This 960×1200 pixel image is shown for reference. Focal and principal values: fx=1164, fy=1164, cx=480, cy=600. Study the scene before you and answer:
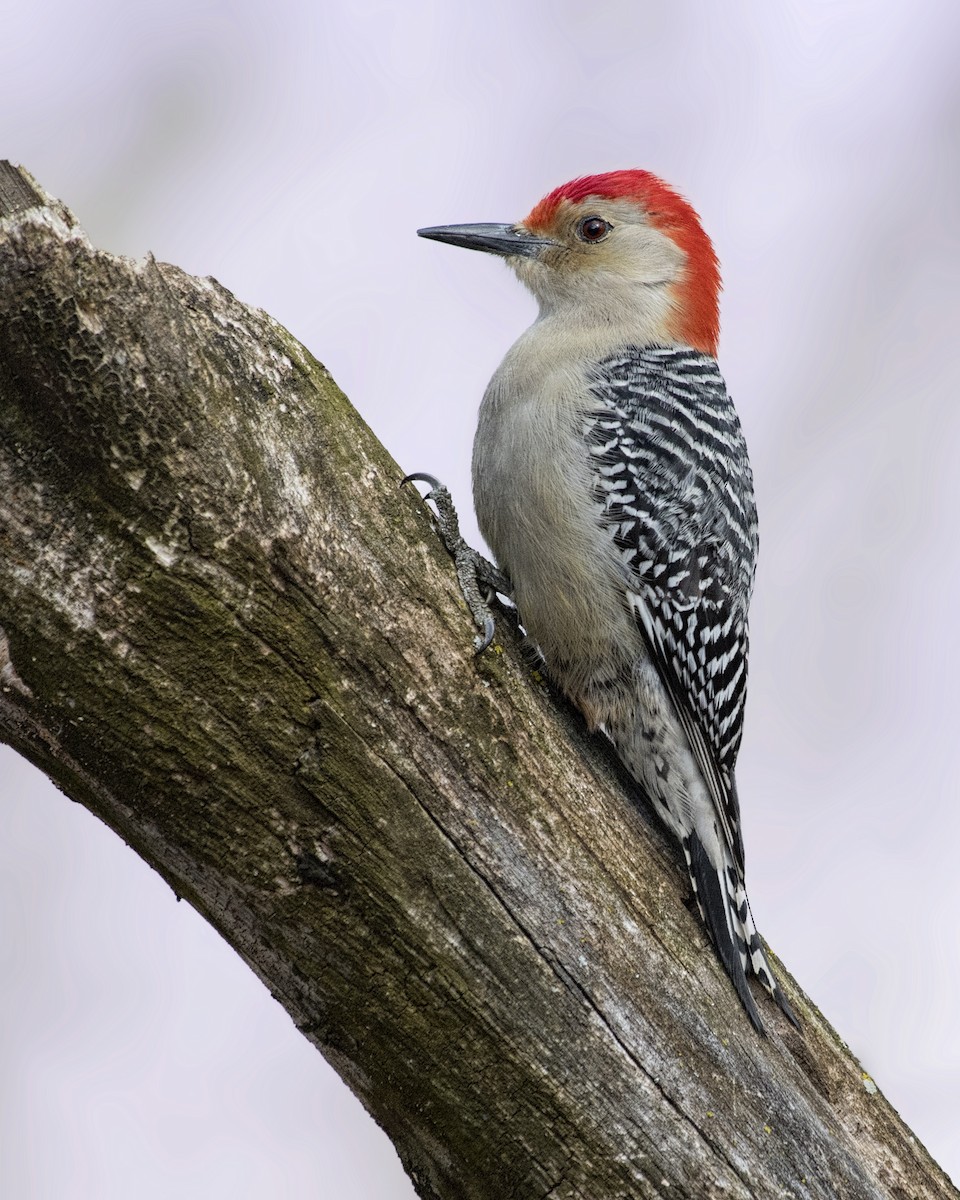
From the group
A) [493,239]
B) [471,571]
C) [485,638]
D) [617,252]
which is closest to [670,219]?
[617,252]

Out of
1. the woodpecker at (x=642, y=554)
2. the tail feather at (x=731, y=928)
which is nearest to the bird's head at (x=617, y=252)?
the woodpecker at (x=642, y=554)

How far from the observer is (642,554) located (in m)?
4.20

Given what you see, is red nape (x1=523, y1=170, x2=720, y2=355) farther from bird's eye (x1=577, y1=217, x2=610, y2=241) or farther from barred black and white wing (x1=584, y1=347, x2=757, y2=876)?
barred black and white wing (x1=584, y1=347, x2=757, y2=876)

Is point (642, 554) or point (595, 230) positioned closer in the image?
point (642, 554)

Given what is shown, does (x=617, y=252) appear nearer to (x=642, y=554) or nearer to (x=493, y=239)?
(x=493, y=239)

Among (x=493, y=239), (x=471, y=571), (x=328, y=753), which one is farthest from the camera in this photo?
(x=493, y=239)

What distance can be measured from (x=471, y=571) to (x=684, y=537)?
1.03 metres

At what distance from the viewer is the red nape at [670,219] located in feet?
16.9

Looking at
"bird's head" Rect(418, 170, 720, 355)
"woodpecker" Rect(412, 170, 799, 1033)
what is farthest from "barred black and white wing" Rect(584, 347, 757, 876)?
"bird's head" Rect(418, 170, 720, 355)

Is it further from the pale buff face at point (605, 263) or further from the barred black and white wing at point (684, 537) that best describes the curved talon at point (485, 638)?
the pale buff face at point (605, 263)

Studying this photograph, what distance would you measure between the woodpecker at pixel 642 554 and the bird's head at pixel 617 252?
22cm

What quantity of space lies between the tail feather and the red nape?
2.36 m

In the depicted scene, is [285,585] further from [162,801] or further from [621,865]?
[621,865]

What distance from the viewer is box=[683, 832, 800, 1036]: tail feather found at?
3.62 meters
